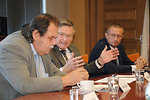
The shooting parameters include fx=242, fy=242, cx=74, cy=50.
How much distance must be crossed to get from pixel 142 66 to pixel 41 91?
1.94 meters

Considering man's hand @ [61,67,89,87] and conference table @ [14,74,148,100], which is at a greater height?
man's hand @ [61,67,89,87]

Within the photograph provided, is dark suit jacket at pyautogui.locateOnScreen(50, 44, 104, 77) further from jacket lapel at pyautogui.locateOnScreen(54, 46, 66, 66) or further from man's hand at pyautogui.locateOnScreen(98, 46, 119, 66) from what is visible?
man's hand at pyautogui.locateOnScreen(98, 46, 119, 66)

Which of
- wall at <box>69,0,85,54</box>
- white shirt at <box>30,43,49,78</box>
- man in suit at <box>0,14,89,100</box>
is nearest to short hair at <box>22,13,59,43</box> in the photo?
man in suit at <box>0,14,89,100</box>

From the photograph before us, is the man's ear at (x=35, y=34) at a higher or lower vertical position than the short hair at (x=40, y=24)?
lower

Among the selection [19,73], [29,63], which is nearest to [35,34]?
[29,63]

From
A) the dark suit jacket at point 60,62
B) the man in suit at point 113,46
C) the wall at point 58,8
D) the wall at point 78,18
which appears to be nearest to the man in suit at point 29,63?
the dark suit jacket at point 60,62

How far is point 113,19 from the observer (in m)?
6.05

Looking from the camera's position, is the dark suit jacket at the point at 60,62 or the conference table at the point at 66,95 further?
the dark suit jacket at the point at 60,62

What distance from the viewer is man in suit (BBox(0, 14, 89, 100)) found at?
169 centimetres

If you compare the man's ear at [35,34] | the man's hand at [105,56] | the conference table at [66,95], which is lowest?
the conference table at [66,95]

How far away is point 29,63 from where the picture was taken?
1.87m

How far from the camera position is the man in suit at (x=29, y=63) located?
5.56 feet

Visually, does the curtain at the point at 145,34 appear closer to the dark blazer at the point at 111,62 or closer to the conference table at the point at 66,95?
the dark blazer at the point at 111,62

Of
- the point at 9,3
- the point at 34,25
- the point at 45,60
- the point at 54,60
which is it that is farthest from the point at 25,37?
the point at 9,3
